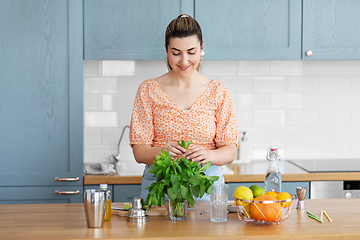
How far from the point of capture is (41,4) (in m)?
2.73

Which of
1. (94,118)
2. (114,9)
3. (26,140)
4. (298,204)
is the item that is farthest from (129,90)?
(298,204)

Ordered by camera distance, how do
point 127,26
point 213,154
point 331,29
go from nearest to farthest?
point 213,154 < point 127,26 < point 331,29

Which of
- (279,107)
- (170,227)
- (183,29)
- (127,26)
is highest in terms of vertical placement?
(127,26)

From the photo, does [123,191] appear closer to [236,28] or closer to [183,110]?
[183,110]

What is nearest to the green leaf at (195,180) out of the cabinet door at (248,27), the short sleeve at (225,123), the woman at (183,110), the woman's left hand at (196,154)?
the woman's left hand at (196,154)

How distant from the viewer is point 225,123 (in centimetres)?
209

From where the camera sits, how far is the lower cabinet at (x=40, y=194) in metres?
2.74

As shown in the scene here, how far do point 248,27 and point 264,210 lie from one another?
171 cm

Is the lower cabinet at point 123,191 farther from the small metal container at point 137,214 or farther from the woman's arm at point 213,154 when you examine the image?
the small metal container at point 137,214

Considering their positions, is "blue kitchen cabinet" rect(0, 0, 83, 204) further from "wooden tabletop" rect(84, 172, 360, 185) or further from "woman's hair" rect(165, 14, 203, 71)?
"woman's hair" rect(165, 14, 203, 71)

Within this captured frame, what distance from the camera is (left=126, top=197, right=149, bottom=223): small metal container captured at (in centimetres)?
157

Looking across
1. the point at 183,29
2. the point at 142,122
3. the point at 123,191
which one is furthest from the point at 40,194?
the point at 183,29

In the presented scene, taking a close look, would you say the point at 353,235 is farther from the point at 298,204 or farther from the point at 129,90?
the point at 129,90

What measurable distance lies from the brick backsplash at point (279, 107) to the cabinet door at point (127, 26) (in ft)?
1.29
